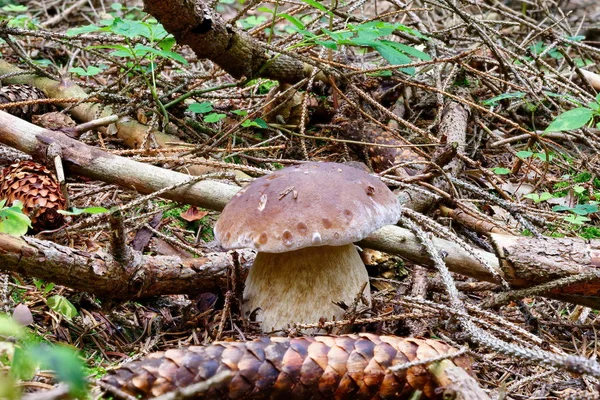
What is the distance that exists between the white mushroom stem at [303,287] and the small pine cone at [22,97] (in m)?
2.05

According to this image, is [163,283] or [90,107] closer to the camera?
[163,283]

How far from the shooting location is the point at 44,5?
17.8ft

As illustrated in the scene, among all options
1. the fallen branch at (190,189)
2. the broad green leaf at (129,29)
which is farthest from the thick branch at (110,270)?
the broad green leaf at (129,29)

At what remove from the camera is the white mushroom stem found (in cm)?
174

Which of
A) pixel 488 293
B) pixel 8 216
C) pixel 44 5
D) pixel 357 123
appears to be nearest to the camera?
pixel 8 216

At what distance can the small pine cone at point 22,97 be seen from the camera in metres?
3.01

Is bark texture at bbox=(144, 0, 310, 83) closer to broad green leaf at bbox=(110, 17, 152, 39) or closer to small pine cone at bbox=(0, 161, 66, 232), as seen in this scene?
broad green leaf at bbox=(110, 17, 152, 39)

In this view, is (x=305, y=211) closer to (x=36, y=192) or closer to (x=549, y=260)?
(x=549, y=260)

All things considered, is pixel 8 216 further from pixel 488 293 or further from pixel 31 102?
pixel 488 293

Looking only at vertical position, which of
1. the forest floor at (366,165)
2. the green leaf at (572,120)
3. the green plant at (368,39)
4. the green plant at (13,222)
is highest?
the green plant at (368,39)

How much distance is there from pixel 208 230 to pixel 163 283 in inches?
28.4

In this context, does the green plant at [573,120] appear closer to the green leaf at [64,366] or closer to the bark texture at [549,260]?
the bark texture at [549,260]

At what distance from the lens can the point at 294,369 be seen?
1195mm

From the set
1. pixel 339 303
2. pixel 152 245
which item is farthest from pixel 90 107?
pixel 339 303
